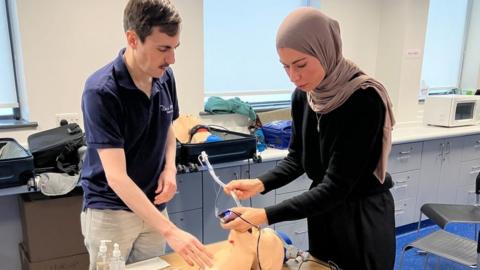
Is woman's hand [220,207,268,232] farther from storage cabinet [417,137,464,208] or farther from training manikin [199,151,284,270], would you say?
storage cabinet [417,137,464,208]

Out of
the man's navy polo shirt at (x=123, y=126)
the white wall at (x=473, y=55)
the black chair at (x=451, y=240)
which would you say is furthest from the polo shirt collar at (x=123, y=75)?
the white wall at (x=473, y=55)

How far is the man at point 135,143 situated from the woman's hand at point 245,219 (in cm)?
11

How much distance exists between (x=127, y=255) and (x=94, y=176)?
1.01ft

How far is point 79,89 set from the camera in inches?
94.7

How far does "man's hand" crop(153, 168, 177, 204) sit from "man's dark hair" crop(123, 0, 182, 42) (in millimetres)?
482

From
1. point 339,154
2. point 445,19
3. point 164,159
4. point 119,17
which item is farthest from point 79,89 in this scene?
point 445,19

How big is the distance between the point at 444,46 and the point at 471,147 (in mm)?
1283

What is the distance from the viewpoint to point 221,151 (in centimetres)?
236

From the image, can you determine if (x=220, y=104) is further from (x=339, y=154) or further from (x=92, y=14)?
(x=339, y=154)

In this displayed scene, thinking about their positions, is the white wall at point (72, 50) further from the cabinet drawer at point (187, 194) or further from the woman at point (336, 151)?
the woman at point (336, 151)

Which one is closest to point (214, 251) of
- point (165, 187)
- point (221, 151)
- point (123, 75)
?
point (165, 187)

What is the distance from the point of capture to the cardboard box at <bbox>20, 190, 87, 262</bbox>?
6.54ft

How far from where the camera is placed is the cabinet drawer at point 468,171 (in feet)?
11.7

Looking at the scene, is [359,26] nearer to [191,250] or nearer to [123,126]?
[123,126]
